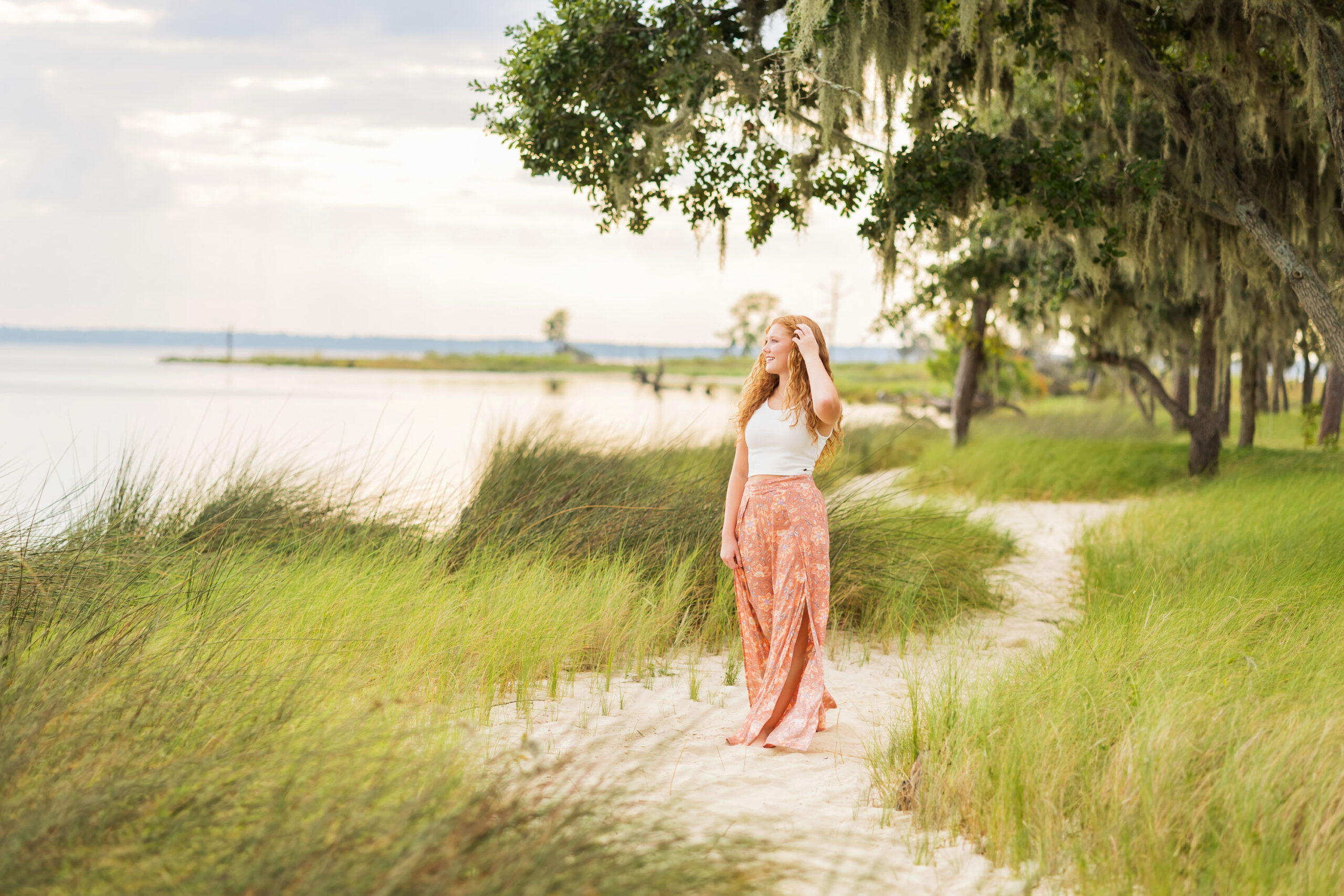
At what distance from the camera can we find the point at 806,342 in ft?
14.6

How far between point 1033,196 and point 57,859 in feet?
25.3

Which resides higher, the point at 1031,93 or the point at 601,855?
the point at 1031,93

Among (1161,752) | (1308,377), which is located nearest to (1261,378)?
(1308,377)

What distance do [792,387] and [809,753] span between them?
1522mm

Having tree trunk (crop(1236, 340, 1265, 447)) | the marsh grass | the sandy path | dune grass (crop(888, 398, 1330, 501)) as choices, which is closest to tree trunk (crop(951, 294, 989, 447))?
dune grass (crop(888, 398, 1330, 501))

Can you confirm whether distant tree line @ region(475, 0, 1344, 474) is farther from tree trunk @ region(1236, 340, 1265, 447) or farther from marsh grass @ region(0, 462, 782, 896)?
tree trunk @ region(1236, 340, 1265, 447)

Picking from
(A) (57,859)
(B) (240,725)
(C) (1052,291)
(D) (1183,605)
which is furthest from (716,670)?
(C) (1052,291)

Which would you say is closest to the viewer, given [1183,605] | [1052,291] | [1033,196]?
[1183,605]

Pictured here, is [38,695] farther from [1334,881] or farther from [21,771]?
[1334,881]

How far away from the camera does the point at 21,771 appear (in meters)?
2.63

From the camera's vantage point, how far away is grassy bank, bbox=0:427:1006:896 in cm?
234

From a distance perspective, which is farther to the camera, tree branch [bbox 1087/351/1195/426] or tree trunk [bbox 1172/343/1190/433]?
tree trunk [bbox 1172/343/1190/433]

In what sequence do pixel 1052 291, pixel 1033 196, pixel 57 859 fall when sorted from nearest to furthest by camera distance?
pixel 57 859 < pixel 1033 196 < pixel 1052 291

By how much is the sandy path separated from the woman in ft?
0.63
